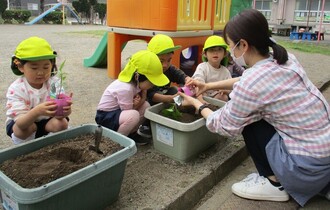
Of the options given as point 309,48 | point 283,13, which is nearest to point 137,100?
point 309,48

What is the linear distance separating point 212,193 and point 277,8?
773 inches

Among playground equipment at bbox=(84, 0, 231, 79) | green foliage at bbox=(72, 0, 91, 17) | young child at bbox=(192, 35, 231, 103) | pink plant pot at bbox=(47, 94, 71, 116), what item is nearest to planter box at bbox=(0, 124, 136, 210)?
pink plant pot at bbox=(47, 94, 71, 116)

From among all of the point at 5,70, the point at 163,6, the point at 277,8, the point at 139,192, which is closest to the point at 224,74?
the point at 163,6

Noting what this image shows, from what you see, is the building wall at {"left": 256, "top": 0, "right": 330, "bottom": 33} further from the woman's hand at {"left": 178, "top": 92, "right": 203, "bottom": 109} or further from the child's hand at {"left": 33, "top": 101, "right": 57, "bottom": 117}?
the child's hand at {"left": 33, "top": 101, "right": 57, "bottom": 117}

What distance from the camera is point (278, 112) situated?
68.7 inches

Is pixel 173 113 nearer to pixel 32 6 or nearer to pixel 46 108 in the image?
pixel 46 108

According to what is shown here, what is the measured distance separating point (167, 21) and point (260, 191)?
2.37 m

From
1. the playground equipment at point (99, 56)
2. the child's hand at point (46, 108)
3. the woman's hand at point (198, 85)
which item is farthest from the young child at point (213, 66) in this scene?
the playground equipment at point (99, 56)

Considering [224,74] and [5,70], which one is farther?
[5,70]

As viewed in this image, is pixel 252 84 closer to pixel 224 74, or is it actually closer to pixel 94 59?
pixel 224 74

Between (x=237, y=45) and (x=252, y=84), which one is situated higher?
(x=237, y=45)

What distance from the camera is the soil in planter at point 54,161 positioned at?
1.46 meters

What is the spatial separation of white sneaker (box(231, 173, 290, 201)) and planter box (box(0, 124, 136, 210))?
2.55ft

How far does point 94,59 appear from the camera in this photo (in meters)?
5.70
